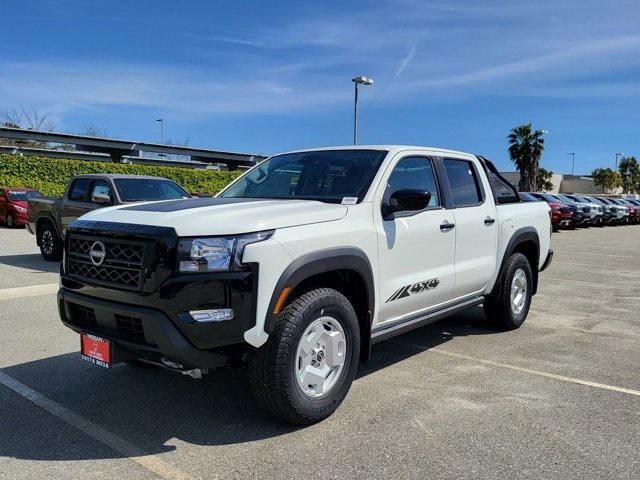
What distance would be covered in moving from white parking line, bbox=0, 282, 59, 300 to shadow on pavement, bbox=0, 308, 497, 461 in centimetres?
321

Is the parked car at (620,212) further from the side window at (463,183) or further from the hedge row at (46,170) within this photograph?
the side window at (463,183)

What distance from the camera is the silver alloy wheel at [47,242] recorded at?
11.6m

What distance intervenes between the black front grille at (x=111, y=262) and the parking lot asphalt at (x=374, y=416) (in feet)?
3.18

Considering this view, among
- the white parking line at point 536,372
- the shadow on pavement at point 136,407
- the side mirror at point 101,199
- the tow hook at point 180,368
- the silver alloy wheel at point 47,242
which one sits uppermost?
the side mirror at point 101,199

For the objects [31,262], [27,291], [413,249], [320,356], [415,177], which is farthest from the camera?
[31,262]

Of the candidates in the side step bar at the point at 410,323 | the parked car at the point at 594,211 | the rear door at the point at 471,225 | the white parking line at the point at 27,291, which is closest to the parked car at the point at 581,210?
the parked car at the point at 594,211

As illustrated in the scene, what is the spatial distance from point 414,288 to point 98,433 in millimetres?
2447

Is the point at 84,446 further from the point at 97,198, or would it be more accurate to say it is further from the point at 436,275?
the point at 97,198

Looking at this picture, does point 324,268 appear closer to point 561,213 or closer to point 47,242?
point 47,242

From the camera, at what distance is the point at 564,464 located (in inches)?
126

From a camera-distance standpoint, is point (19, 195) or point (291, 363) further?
point (19, 195)

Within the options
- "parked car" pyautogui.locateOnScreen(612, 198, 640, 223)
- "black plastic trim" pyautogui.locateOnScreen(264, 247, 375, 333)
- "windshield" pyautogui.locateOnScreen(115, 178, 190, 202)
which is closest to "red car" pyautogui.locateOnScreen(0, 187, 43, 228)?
"windshield" pyautogui.locateOnScreen(115, 178, 190, 202)

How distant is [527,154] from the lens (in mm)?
64875

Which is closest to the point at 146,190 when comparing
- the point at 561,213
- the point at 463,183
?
the point at 463,183
